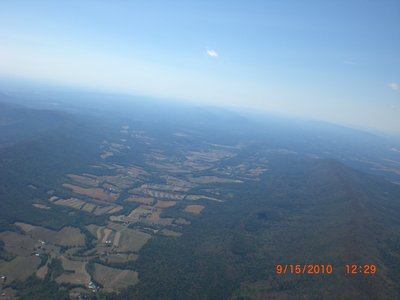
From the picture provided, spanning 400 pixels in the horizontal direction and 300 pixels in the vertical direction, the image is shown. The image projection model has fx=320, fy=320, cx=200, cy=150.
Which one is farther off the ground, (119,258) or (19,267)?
(119,258)

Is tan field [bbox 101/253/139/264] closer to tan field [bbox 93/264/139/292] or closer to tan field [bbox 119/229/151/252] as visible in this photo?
tan field [bbox 119/229/151/252]

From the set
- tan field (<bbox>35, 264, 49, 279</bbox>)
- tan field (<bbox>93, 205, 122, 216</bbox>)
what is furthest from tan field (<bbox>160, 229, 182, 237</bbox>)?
tan field (<bbox>35, 264, 49, 279</bbox>)

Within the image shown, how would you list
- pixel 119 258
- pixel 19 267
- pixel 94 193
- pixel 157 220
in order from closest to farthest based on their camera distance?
pixel 19 267, pixel 119 258, pixel 157 220, pixel 94 193

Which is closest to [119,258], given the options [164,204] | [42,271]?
[42,271]

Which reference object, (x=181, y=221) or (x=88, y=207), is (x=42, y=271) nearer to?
(x=88, y=207)

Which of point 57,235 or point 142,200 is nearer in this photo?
point 57,235

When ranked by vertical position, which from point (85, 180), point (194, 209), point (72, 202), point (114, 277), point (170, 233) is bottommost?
point (72, 202)
